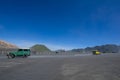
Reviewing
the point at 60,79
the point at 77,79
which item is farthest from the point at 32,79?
the point at 77,79

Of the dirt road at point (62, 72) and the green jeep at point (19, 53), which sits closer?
the dirt road at point (62, 72)

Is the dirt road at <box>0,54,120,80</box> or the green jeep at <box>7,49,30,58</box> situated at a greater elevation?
the green jeep at <box>7,49,30,58</box>

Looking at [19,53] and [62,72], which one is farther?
[19,53]

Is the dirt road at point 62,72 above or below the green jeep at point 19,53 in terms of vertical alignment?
below

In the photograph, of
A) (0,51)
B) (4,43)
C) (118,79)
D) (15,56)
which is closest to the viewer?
(118,79)

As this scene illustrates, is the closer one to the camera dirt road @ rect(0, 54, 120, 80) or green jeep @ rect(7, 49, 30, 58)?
dirt road @ rect(0, 54, 120, 80)

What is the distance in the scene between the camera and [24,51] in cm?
4750

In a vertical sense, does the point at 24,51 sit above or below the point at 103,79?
above

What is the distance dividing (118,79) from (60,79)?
368 centimetres

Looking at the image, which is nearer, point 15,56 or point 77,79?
point 77,79

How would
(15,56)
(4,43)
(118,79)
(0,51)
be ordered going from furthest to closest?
1. (4,43)
2. (0,51)
3. (15,56)
4. (118,79)

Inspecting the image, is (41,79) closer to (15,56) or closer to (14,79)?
(14,79)

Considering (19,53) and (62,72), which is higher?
(19,53)

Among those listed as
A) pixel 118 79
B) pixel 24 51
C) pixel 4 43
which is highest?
pixel 4 43
